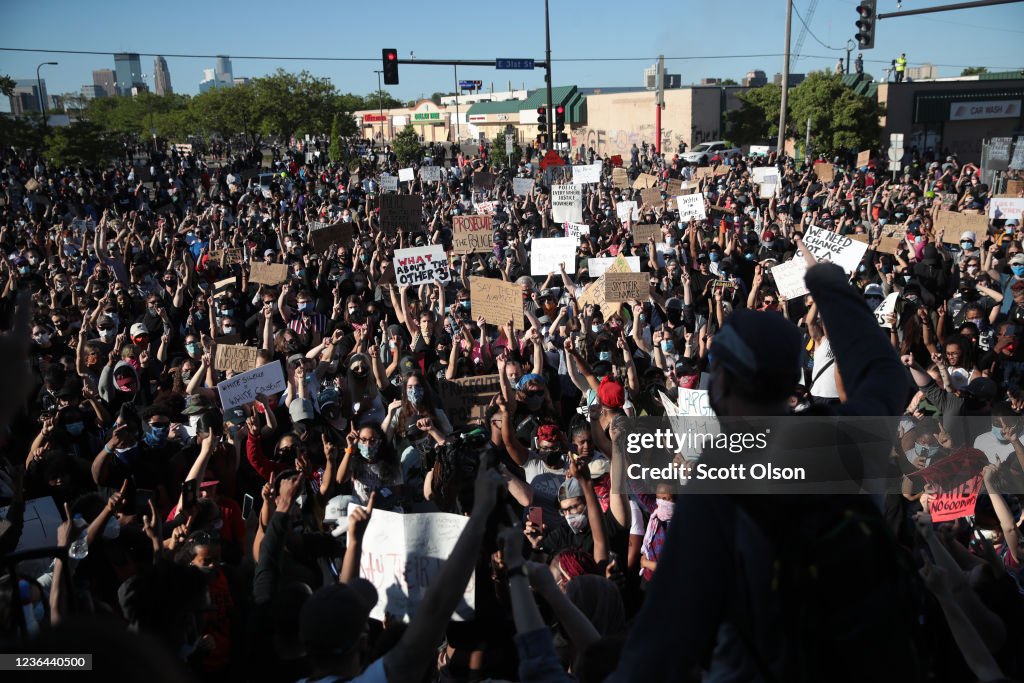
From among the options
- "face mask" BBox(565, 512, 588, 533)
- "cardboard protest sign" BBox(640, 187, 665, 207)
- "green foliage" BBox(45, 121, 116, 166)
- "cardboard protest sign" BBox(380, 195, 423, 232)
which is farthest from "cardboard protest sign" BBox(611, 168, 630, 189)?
"green foliage" BBox(45, 121, 116, 166)

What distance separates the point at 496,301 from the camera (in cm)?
857

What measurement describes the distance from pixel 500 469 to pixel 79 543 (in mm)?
2070

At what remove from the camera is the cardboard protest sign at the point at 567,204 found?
48.7 feet

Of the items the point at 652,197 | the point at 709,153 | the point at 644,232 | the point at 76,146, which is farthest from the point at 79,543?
the point at 709,153

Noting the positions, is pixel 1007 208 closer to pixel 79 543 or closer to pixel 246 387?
pixel 246 387

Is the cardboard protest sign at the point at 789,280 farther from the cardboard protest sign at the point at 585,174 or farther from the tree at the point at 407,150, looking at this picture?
the tree at the point at 407,150

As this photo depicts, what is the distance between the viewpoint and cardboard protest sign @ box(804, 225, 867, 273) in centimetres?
853

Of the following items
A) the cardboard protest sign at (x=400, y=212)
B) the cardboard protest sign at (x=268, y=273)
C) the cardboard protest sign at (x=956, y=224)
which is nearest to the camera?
the cardboard protest sign at (x=268, y=273)

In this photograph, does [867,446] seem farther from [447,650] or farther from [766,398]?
[447,650]

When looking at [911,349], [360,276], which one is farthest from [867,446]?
[360,276]

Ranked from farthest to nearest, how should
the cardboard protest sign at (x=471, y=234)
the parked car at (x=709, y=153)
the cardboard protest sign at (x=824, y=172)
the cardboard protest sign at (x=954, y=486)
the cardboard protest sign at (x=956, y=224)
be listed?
the parked car at (x=709, y=153)
the cardboard protest sign at (x=824, y=172)
the cardboard protest sign at (x=471, y=234)
the cardboard protest sign at (x=956, y=224)
the cardboard protest sign at (x=954, y=486)

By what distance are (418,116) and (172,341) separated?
271ft

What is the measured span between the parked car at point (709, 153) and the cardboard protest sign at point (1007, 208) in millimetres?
28094

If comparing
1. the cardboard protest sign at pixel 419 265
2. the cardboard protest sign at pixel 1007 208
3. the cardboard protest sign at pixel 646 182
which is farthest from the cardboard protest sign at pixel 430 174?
the cardboard protest sign at pixel 1007 208
